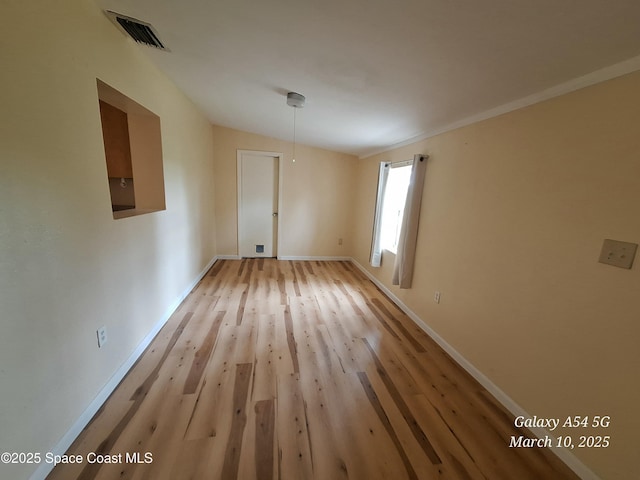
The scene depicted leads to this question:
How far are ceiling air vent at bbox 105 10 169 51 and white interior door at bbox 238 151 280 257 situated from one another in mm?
2569

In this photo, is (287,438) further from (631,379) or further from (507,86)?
(507,86)

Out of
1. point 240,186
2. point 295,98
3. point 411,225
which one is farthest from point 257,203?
point 411,225

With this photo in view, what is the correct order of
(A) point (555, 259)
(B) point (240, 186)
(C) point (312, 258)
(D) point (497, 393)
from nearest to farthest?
(A) point (555, 259)
(D) point (497, 393)
(B) point (240, 186)
(C) point (312, 258)

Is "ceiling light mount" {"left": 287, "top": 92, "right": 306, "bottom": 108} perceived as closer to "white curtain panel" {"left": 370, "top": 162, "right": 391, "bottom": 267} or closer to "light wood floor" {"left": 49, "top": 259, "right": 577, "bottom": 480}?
"white curtain panel" {"left": 370, "top": 162, "right": 391, "bottom": 267}

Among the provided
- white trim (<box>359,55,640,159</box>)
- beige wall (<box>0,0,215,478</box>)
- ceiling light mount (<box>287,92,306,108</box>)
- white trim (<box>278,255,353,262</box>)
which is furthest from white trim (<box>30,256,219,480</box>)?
white trim (<box>359,55,640,159</box>)

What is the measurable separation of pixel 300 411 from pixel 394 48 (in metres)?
2.16

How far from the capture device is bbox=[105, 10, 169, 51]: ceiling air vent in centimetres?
147

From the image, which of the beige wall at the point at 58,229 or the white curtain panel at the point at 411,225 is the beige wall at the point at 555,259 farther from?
the beige wall at the point at 58,229

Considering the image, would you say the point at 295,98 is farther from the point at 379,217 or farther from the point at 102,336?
the point at 102,336

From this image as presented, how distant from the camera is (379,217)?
11.4 ft

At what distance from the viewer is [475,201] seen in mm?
1938

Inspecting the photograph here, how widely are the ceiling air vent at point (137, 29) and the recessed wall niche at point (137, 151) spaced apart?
0.42m

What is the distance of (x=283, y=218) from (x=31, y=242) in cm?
364

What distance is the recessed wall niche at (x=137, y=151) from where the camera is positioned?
6.97 ft
